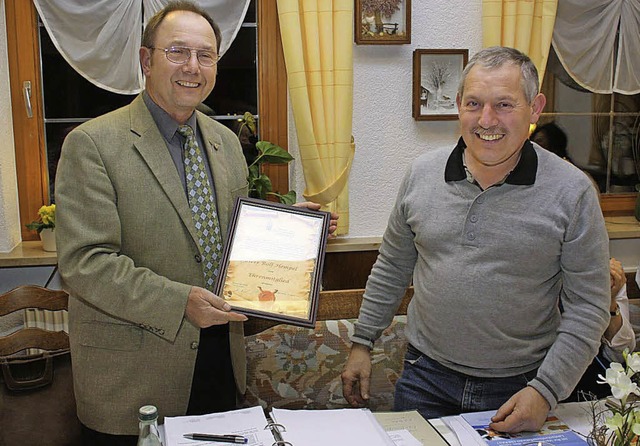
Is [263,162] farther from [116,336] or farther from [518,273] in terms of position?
[518,273]

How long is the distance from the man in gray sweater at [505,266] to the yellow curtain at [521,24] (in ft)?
5.84

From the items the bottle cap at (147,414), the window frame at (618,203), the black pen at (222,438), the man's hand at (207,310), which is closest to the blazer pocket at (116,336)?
the man's hand at (207,310)

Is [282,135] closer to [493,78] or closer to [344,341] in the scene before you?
[344,341]

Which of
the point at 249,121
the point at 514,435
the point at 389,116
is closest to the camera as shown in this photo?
the point at 514,435

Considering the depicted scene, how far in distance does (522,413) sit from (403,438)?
0.28 meters

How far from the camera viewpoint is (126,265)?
1727 mm

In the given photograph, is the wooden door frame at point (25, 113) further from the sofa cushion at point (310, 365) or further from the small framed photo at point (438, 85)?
the small framed photo at point (438, 85)

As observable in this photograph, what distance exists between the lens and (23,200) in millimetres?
3354

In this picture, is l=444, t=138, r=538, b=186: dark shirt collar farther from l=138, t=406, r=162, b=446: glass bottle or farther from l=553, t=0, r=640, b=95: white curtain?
l=553, t=0, r=640, b=95: white curtain

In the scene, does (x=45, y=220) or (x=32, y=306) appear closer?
(x=32, y=306)

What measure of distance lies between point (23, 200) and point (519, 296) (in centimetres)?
259

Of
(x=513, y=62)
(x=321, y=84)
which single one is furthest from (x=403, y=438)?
(x=321, y=84)

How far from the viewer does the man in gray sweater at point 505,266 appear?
162 cm

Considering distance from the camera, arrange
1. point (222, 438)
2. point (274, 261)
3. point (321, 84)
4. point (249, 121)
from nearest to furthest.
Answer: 1. point (222, 438)
2. point (274, 261)
3. point (321, 84)
4. point (249, 121)
